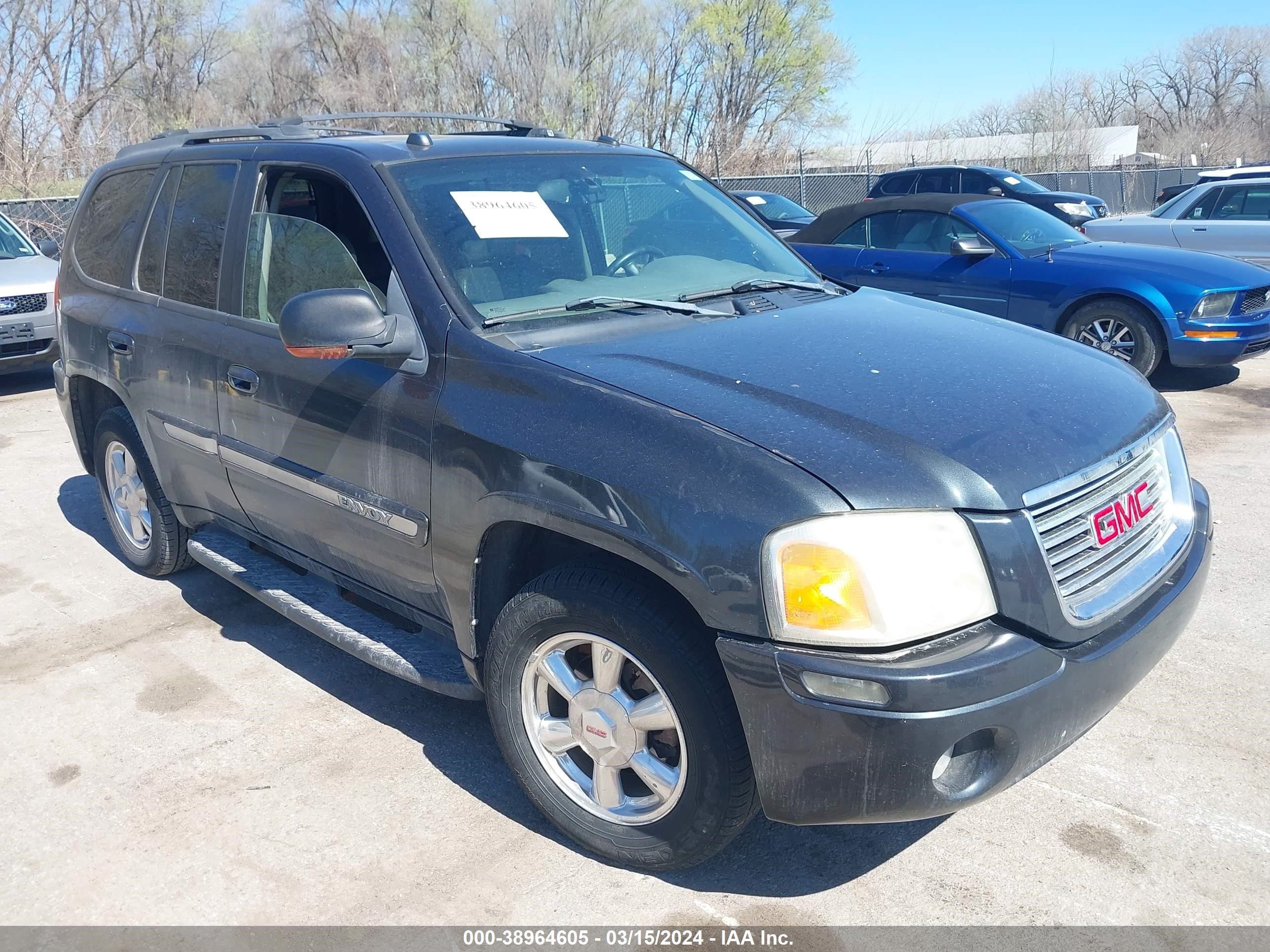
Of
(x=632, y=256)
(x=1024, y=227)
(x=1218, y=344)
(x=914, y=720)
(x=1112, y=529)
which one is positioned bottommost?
(x=1218, y=344)

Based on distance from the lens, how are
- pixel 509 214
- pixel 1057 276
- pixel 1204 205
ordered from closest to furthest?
pixel 509 214
pixel 1057 276
pixel 1204 205

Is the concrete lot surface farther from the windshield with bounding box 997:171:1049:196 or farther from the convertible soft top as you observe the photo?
the windshield with bounding box 997:171:1049:196

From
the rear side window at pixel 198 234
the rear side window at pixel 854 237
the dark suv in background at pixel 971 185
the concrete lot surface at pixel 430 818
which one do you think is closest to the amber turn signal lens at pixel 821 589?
the concrete lot surface at pixel 430 818

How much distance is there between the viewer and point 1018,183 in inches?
769

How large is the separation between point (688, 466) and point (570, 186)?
1.61 metres

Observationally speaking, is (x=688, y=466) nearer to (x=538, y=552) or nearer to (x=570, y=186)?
(x=538, y=552)

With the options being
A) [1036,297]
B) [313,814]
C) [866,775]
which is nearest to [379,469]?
[313,814]

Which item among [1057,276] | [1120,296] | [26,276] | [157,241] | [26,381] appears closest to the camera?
[157,241]

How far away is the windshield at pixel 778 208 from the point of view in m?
16.8

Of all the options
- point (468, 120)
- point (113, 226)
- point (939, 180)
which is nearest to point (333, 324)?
point (468, 120)

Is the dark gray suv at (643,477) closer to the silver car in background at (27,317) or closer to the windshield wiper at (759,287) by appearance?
the windshield wiper at (759,287)

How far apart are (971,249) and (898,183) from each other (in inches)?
463

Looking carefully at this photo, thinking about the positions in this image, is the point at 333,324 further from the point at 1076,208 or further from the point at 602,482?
the point at 1076,208

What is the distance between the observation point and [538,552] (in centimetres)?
302
